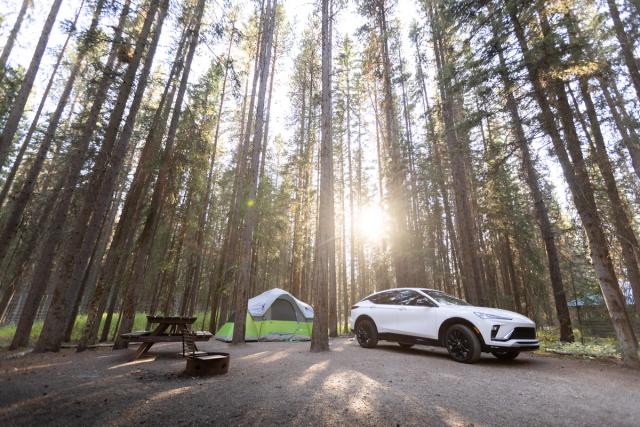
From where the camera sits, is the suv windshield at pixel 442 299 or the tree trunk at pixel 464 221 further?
the tree trunk at pixel 464 221

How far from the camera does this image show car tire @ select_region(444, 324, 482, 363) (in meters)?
6.63

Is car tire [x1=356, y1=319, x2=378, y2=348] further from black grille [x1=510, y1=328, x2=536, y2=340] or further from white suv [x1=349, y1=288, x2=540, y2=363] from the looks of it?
black grille [x1=510, y1=328, x2=536, y2=340]

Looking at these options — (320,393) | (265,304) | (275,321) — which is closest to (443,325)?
(320,393)

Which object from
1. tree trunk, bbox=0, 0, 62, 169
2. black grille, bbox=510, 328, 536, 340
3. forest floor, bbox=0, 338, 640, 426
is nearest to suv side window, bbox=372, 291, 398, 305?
forest floor, bbox=0, 338, 640, 426

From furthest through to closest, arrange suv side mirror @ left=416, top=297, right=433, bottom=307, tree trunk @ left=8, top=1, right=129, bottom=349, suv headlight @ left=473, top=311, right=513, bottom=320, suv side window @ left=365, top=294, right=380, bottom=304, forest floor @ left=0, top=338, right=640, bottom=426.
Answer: suv side window @ left=365, top=294, right=380, bottom=304 < tree trunk @ left=8, top=1, right=129, bottom=349 < suv side mirror @ left=416, top=297, right=433, bottom=307 < suv headlight @ left=473, top=311, right=513, bottom=320 < forest floor @ left=0, top=338, right=640, bottom=426

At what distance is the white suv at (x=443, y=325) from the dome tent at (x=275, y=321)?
16.1 ft

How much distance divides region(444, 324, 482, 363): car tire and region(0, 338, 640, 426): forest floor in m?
0.33

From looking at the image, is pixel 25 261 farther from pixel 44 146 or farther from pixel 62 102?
pixel 62 102

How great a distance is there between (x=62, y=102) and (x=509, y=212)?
2185 cm

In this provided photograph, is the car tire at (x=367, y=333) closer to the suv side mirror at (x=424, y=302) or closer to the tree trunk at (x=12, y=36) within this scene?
the suv side mirror at (x=424, y=302)

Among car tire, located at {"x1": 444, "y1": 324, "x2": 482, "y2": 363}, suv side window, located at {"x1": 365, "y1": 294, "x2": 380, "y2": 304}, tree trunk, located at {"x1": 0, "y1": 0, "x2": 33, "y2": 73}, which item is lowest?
car tire, located at {"x1": 444, "y1": 324, "x2": 482, "y2": 363}

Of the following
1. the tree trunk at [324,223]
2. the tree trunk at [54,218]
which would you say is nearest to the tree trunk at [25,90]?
the tree trunk at [54,218]

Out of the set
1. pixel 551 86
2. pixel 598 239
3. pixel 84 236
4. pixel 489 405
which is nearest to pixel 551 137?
pixel 551 86

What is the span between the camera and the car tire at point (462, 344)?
21.7 ft
